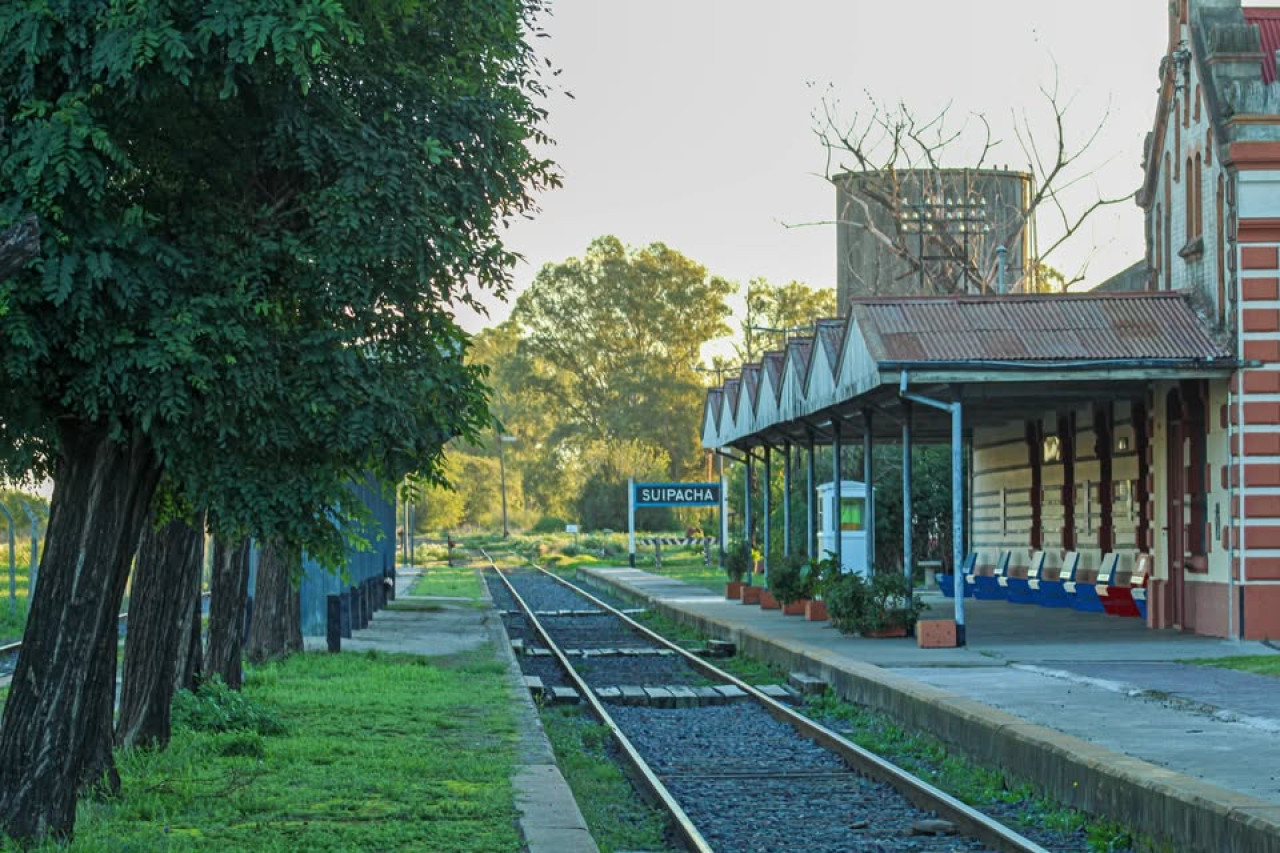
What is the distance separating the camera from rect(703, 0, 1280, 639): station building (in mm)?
22641

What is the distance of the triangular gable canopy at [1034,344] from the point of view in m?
22.6

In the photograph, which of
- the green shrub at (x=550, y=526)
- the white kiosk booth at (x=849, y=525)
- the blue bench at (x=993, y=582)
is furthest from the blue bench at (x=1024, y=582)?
the green shrub at (x=550, y=526)

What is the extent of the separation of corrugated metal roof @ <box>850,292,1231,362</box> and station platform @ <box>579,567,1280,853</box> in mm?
3546

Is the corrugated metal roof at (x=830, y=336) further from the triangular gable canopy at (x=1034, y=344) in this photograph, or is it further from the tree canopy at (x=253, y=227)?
the tree canopy at (x=253, y=227)

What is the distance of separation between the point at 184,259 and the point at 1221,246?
16889 mm

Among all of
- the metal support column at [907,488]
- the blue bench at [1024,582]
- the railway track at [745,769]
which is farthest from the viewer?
the blue bench at [1024,582]

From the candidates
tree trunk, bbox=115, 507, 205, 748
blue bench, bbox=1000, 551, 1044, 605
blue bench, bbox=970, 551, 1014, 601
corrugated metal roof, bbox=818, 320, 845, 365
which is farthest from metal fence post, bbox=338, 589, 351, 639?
tree trunk, bbox=115, 507, 205, 748

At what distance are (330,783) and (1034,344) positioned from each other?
13.3 metres

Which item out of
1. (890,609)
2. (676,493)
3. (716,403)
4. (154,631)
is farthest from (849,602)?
(676,493)

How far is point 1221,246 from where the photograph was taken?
23359mm

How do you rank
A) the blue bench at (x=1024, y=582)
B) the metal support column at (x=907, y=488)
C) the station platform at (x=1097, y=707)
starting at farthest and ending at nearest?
the blue bench at (x=1024, y=582) → the metal support column at (x=907, y=488) → the station platform at (x=1097, y=707)

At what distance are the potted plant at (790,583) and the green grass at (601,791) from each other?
43.8 feet

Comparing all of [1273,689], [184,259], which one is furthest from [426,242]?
[1273,689]

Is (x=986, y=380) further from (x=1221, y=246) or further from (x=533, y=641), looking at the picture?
(x=533, y=641)
